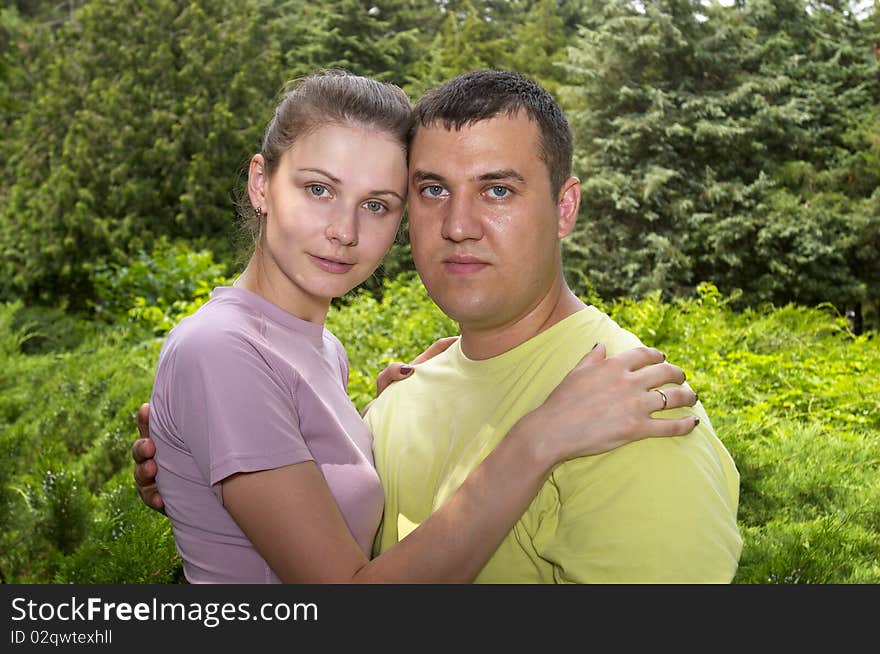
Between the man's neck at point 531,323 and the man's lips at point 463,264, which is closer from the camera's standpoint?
the man's lips at point 463,264

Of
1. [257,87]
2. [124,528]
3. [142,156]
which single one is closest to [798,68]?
[257,87]

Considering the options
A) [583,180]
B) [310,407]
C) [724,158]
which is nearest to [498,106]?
[310,407]

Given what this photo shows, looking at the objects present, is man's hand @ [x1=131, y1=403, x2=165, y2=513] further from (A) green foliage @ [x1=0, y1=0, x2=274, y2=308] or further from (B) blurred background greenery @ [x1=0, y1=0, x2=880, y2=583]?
(A) green foliage @ [x1=0, y1=0, x2=274, y2=308]

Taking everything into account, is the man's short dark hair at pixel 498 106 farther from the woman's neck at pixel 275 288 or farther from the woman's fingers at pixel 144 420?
the woman's fingers at pixel 144 420

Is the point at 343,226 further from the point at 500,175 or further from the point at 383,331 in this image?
the point at 383,331

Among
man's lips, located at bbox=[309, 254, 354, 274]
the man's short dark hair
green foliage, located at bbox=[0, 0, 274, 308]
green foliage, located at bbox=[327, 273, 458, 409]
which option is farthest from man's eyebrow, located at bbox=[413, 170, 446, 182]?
green foliage, located at bbox=[0, 0, 274, 308]

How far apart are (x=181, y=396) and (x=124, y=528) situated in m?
1.53

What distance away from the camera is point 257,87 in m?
16.4

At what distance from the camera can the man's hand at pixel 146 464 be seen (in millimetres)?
2301

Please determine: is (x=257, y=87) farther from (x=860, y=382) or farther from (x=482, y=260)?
(x=482, y=260)

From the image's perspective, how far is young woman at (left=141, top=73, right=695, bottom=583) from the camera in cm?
188

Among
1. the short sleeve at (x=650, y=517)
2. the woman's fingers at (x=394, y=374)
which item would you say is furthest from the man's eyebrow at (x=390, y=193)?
the short sleeve at (x=650, y=517)

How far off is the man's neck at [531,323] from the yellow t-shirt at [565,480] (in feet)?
0.19

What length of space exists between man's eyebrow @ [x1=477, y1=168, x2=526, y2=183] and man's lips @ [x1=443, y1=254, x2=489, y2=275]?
18 centimetres
